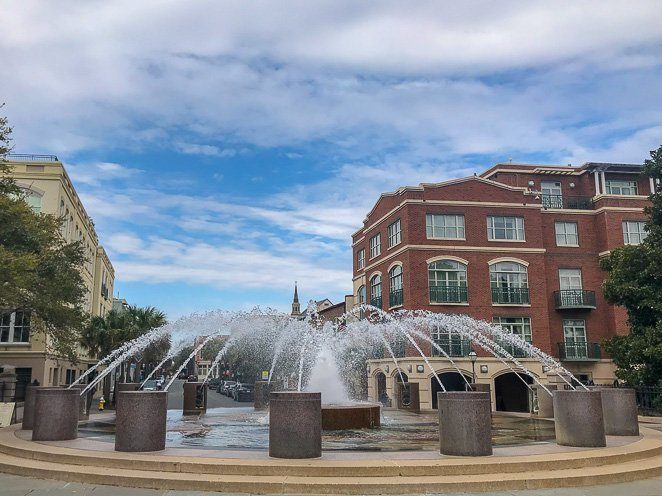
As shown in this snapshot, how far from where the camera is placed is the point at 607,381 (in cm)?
4416

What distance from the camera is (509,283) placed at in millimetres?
43562

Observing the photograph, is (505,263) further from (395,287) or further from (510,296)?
(395,287)

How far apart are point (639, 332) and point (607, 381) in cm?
1574

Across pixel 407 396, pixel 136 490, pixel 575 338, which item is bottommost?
pixel 136 490

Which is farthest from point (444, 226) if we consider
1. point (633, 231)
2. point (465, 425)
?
point (465, 425)

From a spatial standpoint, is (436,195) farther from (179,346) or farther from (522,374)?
(179,346)

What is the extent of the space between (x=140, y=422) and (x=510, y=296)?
3571 centimetres

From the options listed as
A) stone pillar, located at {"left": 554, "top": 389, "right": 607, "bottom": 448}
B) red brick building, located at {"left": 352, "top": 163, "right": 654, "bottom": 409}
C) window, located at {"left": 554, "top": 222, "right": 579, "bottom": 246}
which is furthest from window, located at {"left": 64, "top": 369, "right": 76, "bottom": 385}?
stone pillar, located at {"left": 554, "top": 389, "right": 607, "bottom": 448}

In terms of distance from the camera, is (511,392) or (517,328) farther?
(511,392)

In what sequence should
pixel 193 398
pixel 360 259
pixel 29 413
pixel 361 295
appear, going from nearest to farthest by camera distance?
1. pixel 29 413
2. pixel 193 398
3. pixel 361 295
4. pixel 360 259

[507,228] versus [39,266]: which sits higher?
[507,228]

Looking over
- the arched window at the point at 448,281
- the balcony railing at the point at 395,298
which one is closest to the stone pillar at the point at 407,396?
the arched window at the point at 448,281

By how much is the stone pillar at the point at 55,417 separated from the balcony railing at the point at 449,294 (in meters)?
31.1

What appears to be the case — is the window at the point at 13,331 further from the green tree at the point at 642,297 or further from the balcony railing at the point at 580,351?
the balcony railing at the point at 580,351
